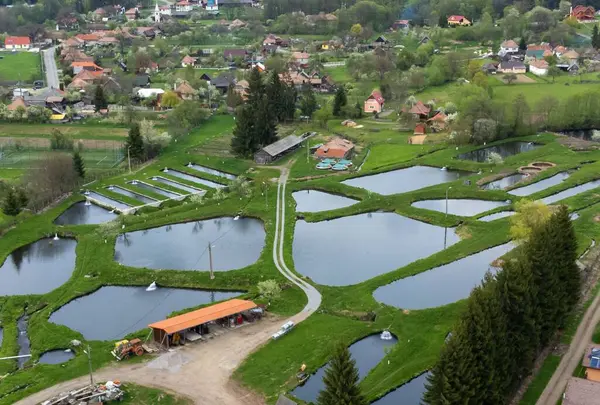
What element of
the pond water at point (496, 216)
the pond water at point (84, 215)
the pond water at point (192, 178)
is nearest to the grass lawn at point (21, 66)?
the pond water at point (192, 178)

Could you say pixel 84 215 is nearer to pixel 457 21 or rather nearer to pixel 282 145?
pixel 282 145

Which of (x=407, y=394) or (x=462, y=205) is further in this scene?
(x=462, y=205)

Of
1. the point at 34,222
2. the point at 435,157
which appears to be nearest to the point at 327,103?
the point at 435,157

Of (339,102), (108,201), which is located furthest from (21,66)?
(108,201)

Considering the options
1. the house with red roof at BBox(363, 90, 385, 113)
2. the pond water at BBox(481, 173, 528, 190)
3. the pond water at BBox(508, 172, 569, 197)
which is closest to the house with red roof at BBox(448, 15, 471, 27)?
the house with red roof at BBox(363, 90, 385, 113)

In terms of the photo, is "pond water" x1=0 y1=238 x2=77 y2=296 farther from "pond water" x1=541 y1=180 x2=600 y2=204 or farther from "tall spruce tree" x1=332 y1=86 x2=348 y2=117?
"tall spruce tree" x1=332 y1=86 x2=348 y2=117

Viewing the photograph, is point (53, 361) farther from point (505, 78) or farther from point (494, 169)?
point (505, 78)

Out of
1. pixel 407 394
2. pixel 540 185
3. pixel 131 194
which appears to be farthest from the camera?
pixel 131 194
